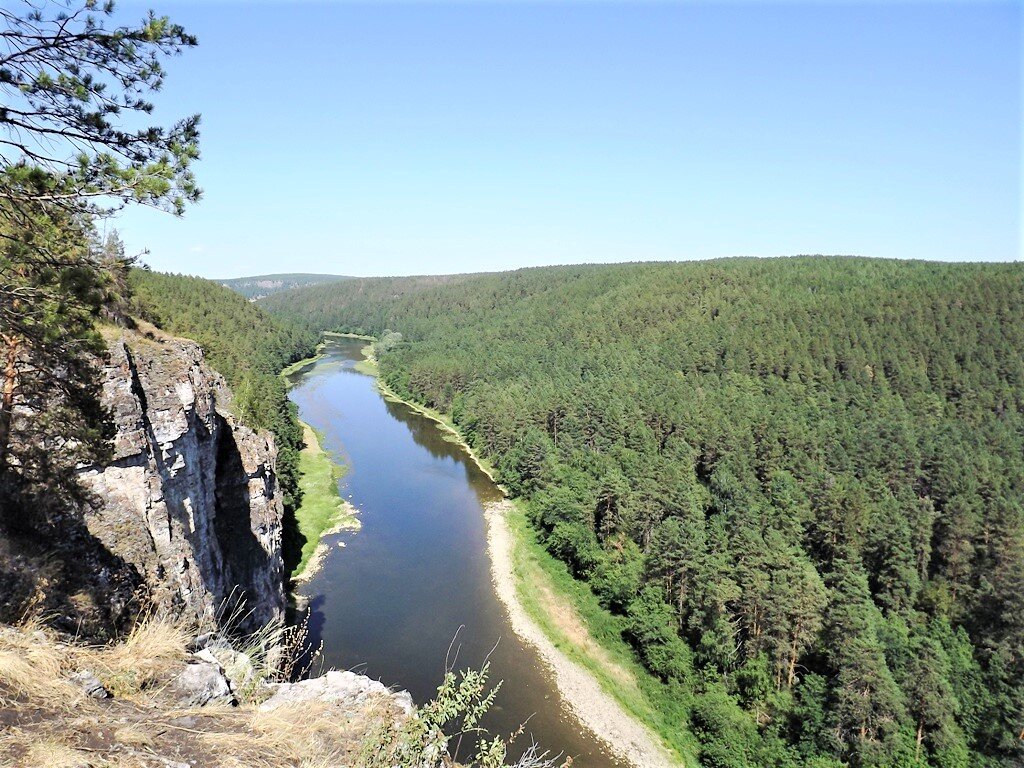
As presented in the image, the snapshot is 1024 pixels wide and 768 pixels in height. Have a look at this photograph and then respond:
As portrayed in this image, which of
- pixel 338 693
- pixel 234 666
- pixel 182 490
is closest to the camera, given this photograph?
pixel 338 693

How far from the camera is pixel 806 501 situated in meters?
37.2

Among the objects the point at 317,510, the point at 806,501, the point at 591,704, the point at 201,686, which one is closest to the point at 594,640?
the point at 591,704

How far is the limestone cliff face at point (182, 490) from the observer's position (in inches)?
488

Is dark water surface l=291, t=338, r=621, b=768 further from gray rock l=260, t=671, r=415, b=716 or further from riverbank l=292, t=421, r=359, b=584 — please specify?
gray rock l=260, t=671, r=415, b=716

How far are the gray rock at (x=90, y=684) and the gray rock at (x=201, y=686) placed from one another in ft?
2.24

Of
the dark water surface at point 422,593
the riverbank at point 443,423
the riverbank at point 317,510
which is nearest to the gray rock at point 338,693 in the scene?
the dark water surface at point 422,593

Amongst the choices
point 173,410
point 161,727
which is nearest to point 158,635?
point 161,727

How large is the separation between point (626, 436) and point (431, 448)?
924 inches

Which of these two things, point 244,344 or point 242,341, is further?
point 242,341

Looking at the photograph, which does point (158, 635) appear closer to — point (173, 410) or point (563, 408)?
point (173, 410)

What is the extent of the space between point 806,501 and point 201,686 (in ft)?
128

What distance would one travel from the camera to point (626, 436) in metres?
53.6

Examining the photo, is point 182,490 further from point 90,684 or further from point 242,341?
point 242,341

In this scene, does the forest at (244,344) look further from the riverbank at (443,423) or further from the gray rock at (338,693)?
the riverbank at (443,423)
